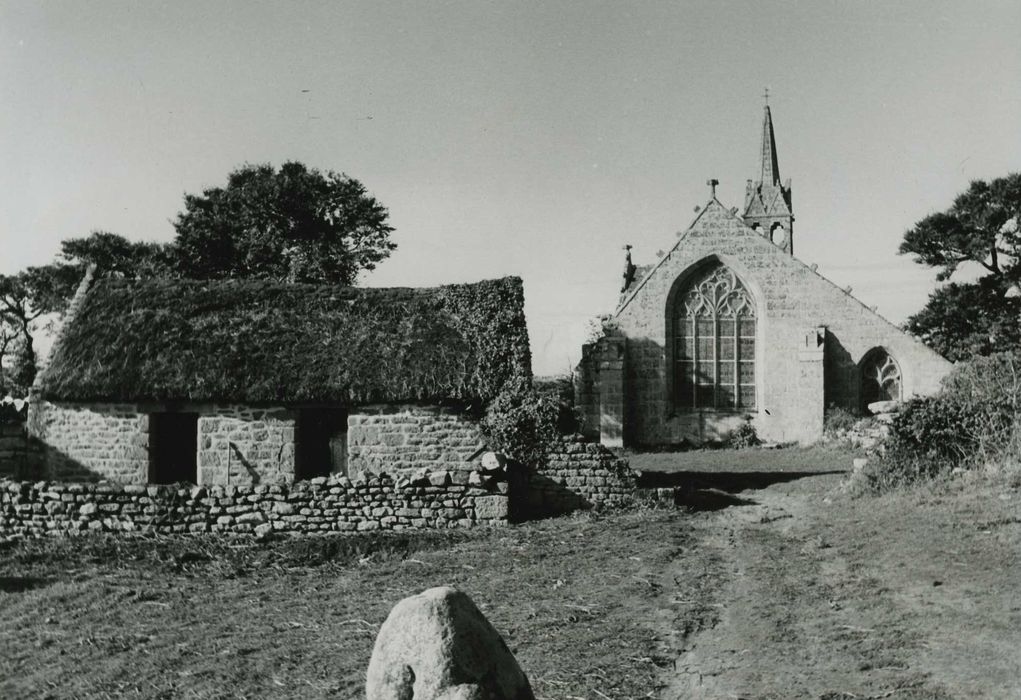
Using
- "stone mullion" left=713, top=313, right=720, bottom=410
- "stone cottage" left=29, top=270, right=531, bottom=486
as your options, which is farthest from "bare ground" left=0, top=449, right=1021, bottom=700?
"stone mullion" left=713, top=313, right=720, bottom=410

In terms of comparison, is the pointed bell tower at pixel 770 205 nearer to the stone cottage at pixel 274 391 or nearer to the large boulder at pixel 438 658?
the stone cottage at pixel 274 391

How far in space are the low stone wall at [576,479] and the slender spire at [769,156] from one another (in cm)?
3316

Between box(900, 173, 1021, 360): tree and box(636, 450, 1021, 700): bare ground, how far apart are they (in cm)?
2092

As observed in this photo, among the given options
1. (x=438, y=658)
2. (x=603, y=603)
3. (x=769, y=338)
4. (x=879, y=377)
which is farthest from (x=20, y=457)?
(x=879, y=377)

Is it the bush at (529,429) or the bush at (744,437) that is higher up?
the bush at (529,429)

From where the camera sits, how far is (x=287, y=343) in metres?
14.9

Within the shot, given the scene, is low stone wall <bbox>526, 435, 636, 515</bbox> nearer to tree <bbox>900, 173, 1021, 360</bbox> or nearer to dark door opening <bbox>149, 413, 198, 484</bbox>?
dark door opening <bbox>149, 413, 198, 484</bbox>

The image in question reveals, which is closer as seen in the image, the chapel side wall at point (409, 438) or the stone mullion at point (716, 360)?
the chapel side wall at point (409, 438)

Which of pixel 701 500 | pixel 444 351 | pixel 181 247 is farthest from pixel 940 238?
pixel 181 247

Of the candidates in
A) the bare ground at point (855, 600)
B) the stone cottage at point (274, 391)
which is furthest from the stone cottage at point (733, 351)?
the bare ground at point (855, 600)

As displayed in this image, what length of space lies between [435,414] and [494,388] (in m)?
1.11

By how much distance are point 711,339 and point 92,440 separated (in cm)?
2016

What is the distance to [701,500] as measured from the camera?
13867 millimetres

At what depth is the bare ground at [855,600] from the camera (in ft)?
19.4
